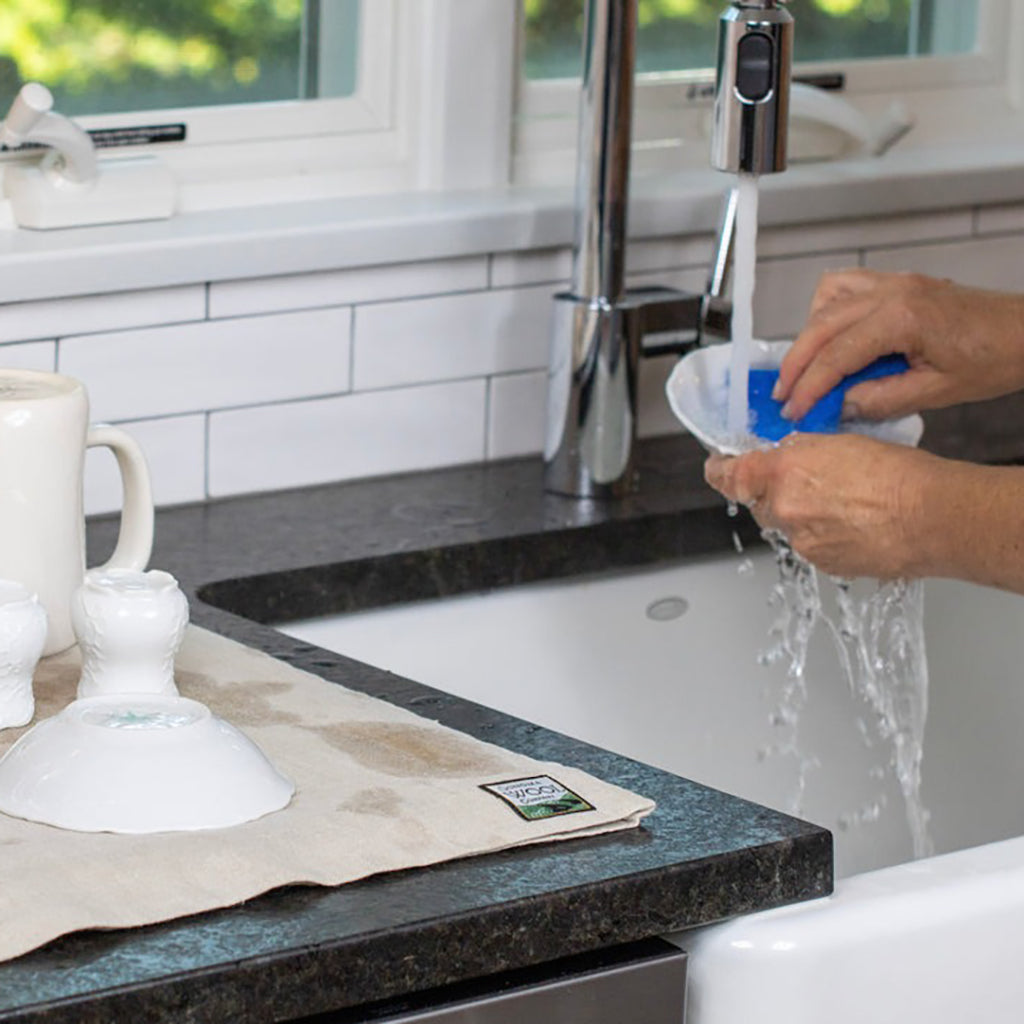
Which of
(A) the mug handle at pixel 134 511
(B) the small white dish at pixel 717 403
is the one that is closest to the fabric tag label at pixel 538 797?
(A) the mug handle at pixel 134 511

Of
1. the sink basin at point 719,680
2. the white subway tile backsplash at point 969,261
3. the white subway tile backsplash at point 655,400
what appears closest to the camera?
the sink basin at point 719,680

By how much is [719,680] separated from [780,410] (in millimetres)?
253

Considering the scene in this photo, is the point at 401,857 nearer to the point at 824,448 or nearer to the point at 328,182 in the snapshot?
the point at 824,448

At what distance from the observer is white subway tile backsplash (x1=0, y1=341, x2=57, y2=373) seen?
1372 mm

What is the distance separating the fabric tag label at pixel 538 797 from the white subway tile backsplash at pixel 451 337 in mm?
656

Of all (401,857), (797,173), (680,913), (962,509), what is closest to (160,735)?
(401,857)

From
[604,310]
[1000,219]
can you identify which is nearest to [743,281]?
[604,310]

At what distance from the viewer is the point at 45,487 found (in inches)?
41.1

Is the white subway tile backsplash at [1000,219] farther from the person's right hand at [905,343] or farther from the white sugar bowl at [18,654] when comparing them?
the white sugar bowl at [18,654]

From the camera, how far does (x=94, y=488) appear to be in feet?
4.67

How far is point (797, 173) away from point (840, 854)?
538mm

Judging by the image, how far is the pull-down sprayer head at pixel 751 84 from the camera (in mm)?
1312

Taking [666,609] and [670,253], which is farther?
[670,253]

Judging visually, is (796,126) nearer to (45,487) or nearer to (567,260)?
(567,260)
